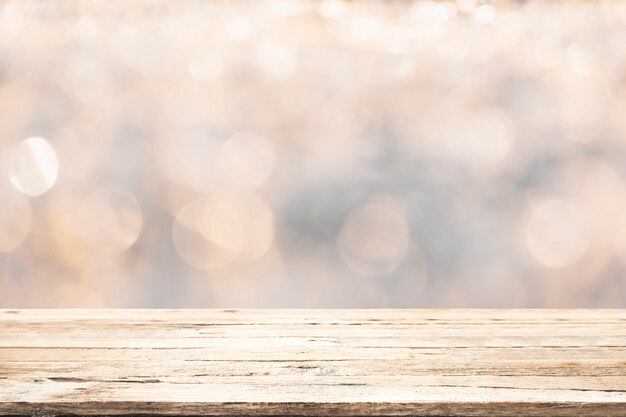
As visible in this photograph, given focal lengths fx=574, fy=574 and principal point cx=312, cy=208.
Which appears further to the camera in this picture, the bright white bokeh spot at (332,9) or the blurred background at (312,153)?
the bright white bokeh spot at (332,9)

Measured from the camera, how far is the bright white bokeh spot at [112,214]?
200 centimetres

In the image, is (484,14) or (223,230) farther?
(484,14)

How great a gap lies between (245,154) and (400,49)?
0.70 meters

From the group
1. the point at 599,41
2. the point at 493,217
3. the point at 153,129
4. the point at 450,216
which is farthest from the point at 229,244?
the point at 599,41

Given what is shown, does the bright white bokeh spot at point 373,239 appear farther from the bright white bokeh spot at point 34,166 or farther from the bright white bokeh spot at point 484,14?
the bright white bokeh spot at point 34,166

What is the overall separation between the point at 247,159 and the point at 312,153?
0.23 m

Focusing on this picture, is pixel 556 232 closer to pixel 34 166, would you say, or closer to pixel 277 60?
pixel 277 60

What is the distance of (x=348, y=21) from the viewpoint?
2.16 meters

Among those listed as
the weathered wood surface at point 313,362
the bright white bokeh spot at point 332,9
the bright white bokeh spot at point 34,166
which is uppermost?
the bright white bokeh spot at point 332,9

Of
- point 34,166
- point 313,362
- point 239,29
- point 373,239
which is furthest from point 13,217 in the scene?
point 313,362

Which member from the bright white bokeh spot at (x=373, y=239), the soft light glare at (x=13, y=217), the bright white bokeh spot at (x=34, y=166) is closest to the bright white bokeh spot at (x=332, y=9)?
the bright white bokeh spot at (x=373, y=239)

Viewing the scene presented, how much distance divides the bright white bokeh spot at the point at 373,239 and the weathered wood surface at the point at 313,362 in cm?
78

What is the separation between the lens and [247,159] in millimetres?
2057

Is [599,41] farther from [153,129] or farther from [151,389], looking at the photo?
[151,389]
